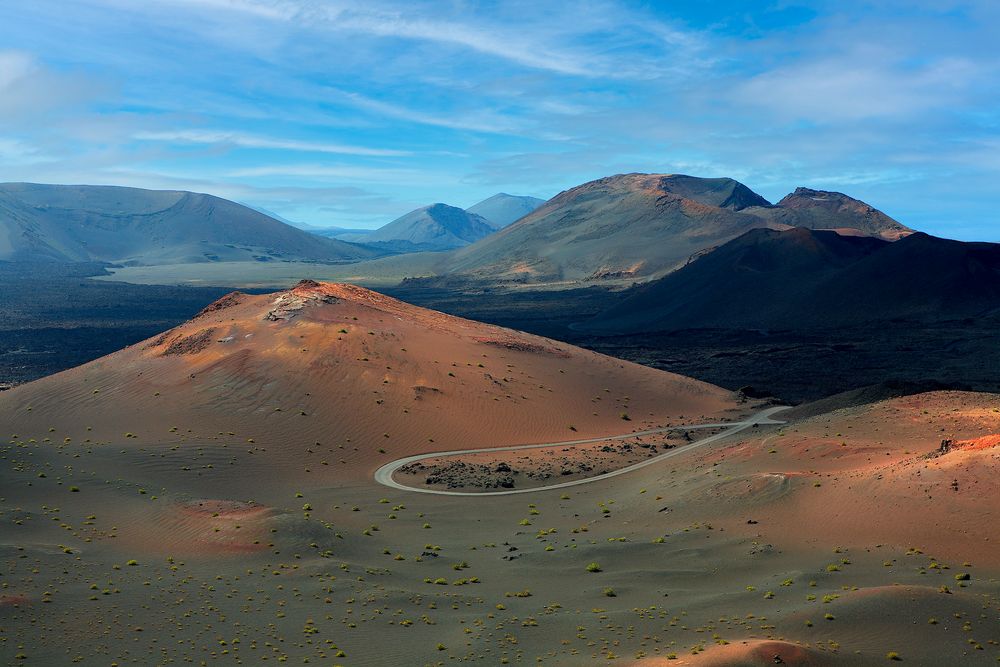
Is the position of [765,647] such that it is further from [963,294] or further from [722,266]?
[722,266]

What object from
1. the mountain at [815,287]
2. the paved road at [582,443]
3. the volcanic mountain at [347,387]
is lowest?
the paved road at [582,443]

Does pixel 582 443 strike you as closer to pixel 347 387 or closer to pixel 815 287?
pixel 347 387

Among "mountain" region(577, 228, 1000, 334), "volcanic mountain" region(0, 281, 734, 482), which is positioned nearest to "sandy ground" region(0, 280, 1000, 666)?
"volcanic mountain" region(0, 281, 734, 482)

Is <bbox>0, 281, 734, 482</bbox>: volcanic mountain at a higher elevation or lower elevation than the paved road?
higher

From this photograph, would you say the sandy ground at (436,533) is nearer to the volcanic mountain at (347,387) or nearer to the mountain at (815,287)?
the volcanic mountain at (347,387)

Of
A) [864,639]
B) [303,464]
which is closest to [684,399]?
[303,464]

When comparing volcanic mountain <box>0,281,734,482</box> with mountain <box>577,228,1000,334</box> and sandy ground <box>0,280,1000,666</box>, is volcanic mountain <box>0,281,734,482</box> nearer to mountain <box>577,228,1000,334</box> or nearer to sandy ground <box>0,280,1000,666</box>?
sandy ground <box>0,280,1000,666</box>

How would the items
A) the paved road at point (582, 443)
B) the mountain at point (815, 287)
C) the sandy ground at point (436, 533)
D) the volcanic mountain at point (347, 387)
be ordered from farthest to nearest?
1. the mountain at point (815, 287)
2. the volcanic mountain at point (347, 387)
3. the paved road at point (582, 443)
4. the sandy ground at point (436, 533)

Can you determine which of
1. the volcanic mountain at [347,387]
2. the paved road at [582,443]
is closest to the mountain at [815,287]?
the volcanic mountain at [347,387]
